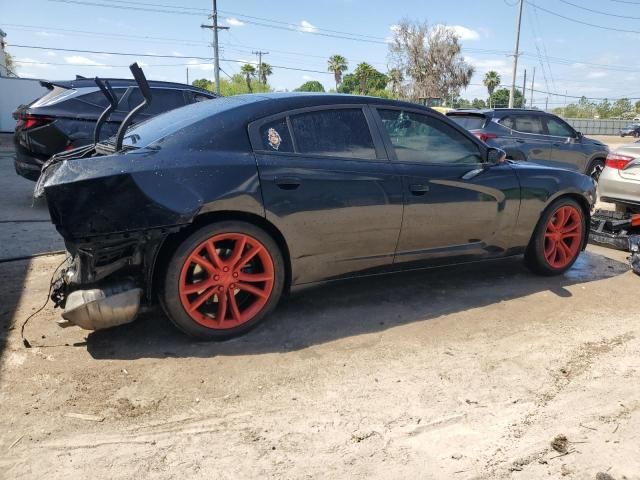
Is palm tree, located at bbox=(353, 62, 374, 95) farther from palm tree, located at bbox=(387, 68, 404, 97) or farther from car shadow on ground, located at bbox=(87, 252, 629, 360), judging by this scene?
car shadow on ground, located at bbox=(87, 252, 629, 360)

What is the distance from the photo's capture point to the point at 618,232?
6043 millimetres

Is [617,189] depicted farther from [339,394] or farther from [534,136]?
[339,394]

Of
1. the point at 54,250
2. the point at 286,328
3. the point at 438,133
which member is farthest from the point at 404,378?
the point at 54,250

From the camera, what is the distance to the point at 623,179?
6.27 meters

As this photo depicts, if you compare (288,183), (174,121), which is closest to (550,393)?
(288,183)

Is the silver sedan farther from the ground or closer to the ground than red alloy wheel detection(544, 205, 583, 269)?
farther from the ground

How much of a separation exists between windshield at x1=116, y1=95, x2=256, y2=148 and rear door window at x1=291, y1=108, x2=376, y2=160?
0.43m

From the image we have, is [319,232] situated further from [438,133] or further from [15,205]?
[15,205]

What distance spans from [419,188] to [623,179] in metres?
3.79

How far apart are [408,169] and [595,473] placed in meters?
2.29

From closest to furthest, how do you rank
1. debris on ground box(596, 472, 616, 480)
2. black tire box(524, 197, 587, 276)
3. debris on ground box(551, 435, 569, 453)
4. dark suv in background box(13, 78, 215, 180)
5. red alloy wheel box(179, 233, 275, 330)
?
debris on ground box(596, 472, 616, 480) → debris on ground box(551, 435, 569, 453) → red alloy wheel box(179, 233, 275, 330) → black tire box(524, 197, 587, 276) → dark suv in background box(13, 78, 215, 180)

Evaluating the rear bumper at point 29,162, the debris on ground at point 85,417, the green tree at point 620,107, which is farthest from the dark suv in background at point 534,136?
the green tree at point 620,107

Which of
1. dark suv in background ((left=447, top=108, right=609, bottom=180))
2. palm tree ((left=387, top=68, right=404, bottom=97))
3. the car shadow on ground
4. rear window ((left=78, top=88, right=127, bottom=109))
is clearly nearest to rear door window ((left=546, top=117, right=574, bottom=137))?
dark suv in background ((left=447, top=108, right=609, bottom=180))

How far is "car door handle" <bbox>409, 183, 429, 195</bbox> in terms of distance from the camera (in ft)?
12.6
